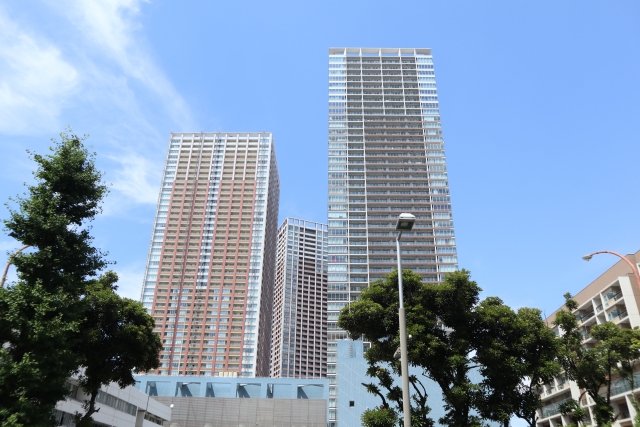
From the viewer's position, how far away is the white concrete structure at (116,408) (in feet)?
133

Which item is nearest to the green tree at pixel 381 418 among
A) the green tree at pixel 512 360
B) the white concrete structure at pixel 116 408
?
the green tree at pixel 512 360

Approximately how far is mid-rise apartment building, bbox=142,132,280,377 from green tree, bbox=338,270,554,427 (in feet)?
317

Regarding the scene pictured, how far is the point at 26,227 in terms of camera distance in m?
21.8

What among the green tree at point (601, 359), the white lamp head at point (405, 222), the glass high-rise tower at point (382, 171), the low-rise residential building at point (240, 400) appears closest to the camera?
the white lamp head at point (405, 222)

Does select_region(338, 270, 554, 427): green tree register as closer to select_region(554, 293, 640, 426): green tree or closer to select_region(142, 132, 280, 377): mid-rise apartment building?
select_region(554, 293, 640, 426): green tree

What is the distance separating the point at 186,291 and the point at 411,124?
7727 centimetres

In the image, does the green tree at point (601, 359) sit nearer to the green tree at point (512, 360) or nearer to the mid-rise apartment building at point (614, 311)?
the green tree at point (512, 360)

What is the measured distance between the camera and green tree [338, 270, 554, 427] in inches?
959

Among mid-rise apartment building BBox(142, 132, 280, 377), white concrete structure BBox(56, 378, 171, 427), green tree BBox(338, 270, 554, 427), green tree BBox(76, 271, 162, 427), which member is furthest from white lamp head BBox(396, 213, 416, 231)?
mid-rise apartment building BBox(142, 132, 280, 377)

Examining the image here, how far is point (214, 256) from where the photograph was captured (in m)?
137

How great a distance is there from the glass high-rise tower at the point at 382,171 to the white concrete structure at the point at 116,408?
47.3m

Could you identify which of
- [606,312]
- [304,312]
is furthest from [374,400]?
[304,312]

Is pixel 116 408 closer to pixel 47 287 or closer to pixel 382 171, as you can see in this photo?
pixel 47 287

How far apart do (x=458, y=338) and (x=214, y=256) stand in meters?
117
